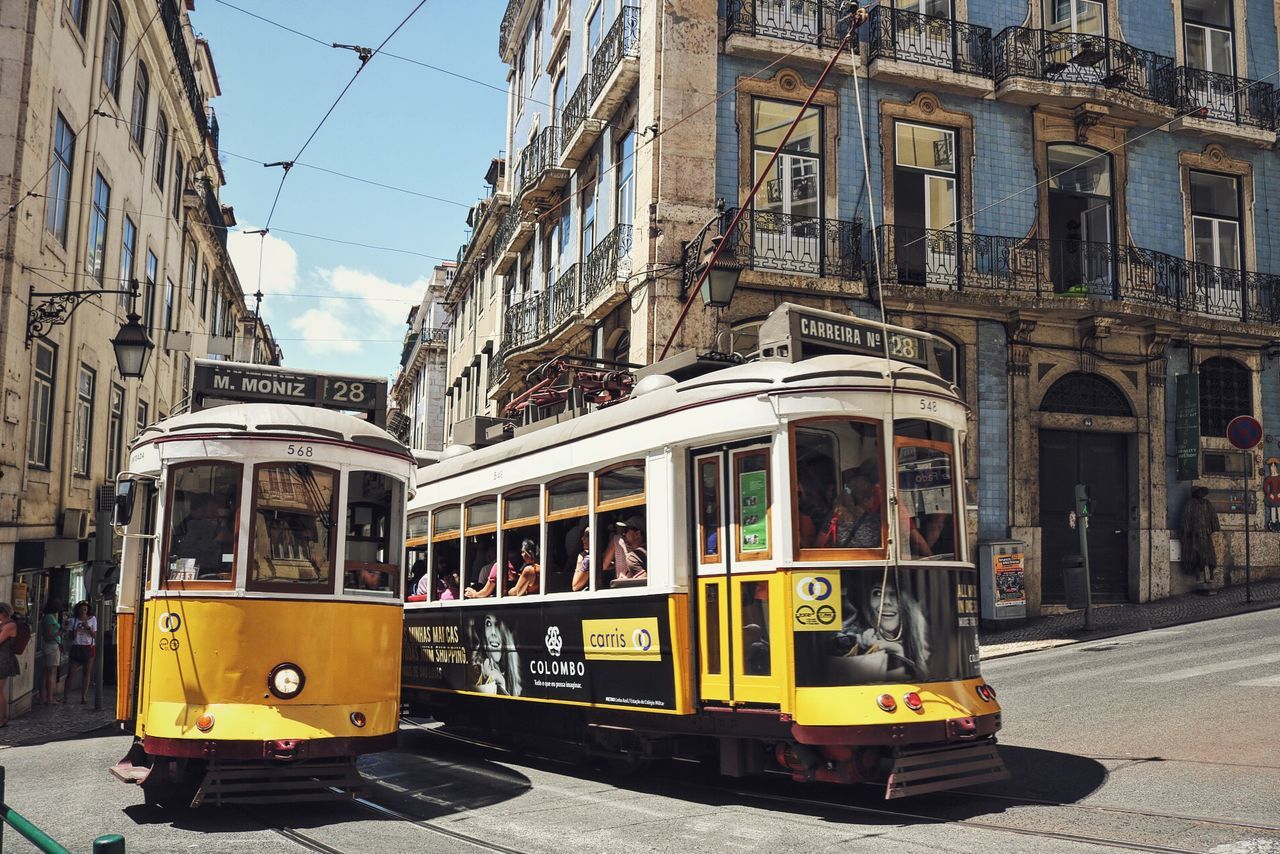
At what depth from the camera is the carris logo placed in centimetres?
1003

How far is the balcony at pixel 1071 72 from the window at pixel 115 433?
17.1 m

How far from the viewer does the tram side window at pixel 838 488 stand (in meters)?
8.24

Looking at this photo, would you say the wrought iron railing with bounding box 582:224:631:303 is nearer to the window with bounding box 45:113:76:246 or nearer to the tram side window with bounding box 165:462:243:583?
the window with bounding box 45:113:76:246

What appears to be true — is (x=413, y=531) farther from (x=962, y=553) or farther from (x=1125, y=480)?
(x=1125, y=480)

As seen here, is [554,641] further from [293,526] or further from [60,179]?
[60,179]

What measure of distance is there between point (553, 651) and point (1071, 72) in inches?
634

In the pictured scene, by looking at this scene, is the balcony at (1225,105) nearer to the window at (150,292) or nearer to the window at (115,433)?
the window at (115,433)

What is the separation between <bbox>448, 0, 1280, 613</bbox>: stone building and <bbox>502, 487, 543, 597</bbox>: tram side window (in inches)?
336

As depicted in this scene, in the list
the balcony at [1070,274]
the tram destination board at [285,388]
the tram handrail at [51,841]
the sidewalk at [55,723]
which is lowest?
the sidewalk at [55,723]

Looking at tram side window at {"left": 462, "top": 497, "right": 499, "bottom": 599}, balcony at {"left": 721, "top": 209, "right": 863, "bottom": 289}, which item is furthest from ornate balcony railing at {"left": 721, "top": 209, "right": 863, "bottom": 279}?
tram side window at {"left": 462, "top": 497, "right": 499, "bottom": 599}

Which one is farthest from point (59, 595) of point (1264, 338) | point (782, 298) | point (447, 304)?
point (447, 304)

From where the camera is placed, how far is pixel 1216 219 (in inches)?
893

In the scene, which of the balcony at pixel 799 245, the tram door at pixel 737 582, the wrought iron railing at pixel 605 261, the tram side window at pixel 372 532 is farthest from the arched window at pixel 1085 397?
the tram side window at pixel 372 532

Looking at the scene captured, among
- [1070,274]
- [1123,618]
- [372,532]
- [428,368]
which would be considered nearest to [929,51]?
[1070,274]
